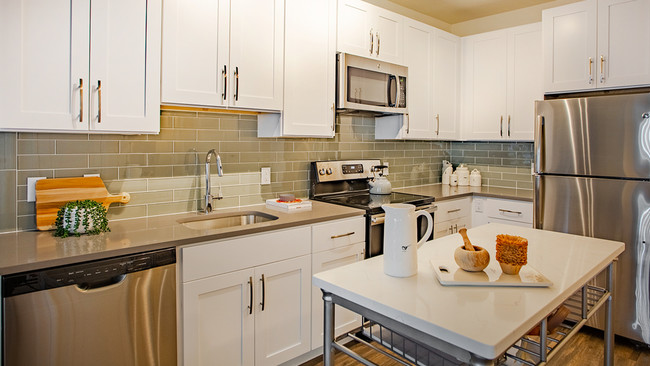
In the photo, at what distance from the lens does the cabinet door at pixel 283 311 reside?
2170 millimetres

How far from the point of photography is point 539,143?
3.02 m

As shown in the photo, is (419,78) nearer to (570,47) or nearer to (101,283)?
(570,47)

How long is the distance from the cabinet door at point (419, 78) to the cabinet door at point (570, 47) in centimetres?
A: 91

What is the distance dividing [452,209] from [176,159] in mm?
2273

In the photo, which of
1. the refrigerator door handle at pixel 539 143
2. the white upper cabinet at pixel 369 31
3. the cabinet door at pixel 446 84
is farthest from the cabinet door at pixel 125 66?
the refrigerator door handle at pixel 539 143

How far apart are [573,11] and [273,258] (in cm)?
287

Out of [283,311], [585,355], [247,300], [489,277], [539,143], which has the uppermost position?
[539,143]

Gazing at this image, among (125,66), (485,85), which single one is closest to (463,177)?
(485,85)

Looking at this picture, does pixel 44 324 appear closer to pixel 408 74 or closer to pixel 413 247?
pixel 413 247

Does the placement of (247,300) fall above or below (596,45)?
below

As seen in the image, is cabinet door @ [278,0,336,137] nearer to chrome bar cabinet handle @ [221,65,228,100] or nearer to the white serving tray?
chrome bar cabinet handle @ [221,65,228,100]

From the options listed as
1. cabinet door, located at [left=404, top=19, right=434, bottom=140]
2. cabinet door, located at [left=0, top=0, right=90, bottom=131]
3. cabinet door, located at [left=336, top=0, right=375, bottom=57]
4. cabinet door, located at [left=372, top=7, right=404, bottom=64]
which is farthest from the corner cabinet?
cabinet door, located at [left=404, top=19, right=434, bottom=140]

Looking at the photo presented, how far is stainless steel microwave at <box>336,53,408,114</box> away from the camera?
9.36ft

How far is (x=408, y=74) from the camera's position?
3.39 meters
